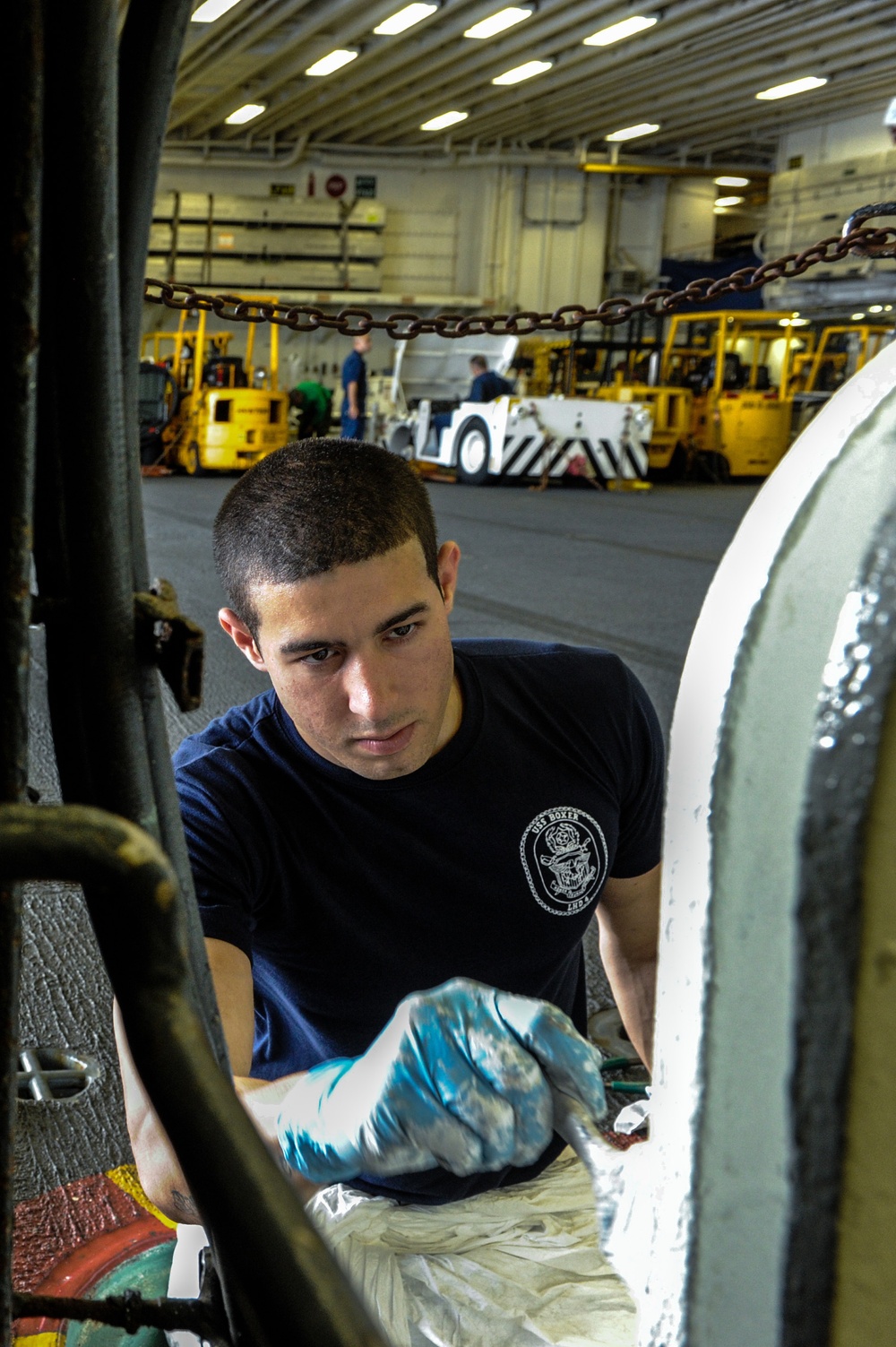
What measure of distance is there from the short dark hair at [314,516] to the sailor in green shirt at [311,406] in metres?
14.6

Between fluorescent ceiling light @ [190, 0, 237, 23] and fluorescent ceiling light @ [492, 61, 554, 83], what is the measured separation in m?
3.98

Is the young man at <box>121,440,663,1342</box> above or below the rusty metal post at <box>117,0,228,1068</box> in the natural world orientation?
below

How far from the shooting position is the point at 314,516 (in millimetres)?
1458

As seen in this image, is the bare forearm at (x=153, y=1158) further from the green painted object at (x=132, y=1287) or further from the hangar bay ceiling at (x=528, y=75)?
the hangar bay ceiling at (x=528, y=75)

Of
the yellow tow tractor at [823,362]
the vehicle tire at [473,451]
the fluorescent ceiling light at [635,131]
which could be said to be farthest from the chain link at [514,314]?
A: the fluorescent ceiling light at [635,131]

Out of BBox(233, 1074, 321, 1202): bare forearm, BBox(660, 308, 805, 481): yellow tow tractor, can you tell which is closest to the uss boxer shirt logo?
BBox(233, 1074, 321, 1202): bare forearm

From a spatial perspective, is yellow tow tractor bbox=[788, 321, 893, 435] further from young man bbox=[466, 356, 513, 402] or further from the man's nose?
the man's nose

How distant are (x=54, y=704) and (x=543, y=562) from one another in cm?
734

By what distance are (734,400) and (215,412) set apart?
633cm

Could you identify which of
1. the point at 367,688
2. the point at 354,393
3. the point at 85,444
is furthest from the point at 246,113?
the point at 85,444

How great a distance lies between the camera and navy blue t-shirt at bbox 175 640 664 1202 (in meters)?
1.49

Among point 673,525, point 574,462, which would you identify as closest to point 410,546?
point 673,525

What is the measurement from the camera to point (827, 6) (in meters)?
13.1

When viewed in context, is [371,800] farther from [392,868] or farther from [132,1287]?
[132,1287]
